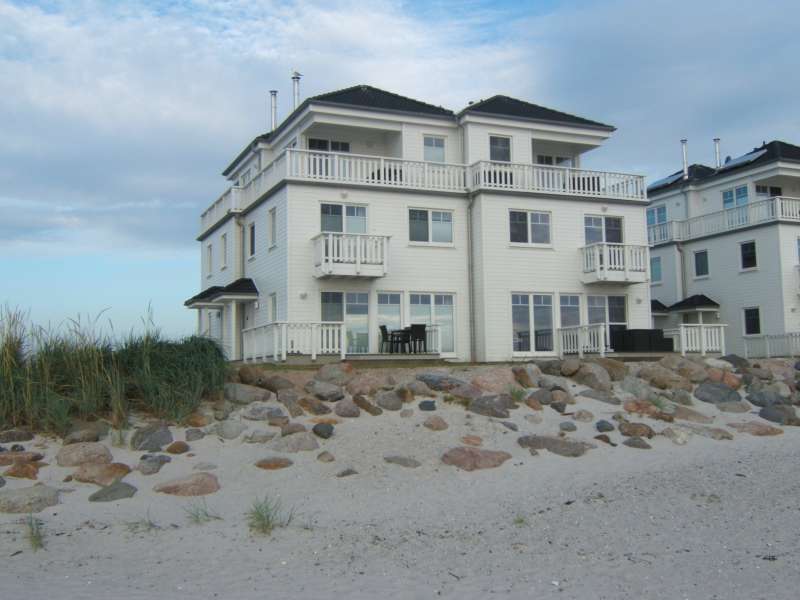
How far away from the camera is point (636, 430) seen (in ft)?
51.1

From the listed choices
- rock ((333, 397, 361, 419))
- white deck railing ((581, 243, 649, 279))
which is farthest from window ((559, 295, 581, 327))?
rock ((333, 397, 361, 419))

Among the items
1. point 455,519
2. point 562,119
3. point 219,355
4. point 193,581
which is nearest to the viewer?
point 193,581

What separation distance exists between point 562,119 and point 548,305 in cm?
720

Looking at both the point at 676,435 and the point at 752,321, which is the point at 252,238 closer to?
the point at 676,435

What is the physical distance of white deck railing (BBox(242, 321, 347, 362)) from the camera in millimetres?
22250

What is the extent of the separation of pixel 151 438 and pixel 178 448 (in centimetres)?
55

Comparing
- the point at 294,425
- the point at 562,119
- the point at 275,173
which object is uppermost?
the point at 562,119

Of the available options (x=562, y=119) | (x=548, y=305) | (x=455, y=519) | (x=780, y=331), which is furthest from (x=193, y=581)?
(x=780, y=331)

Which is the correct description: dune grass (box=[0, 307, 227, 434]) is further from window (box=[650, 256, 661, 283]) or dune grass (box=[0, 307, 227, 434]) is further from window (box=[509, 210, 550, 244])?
window (box=[650, 256, 661, 283])

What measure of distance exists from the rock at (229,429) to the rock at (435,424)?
3.22 m

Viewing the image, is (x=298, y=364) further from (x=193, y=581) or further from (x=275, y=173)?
(x=193, y=581)

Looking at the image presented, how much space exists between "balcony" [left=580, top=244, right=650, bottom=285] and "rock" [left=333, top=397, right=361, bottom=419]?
13646 mm

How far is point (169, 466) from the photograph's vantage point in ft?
42.8

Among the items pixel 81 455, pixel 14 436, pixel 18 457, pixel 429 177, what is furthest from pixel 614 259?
pixel 18 457
